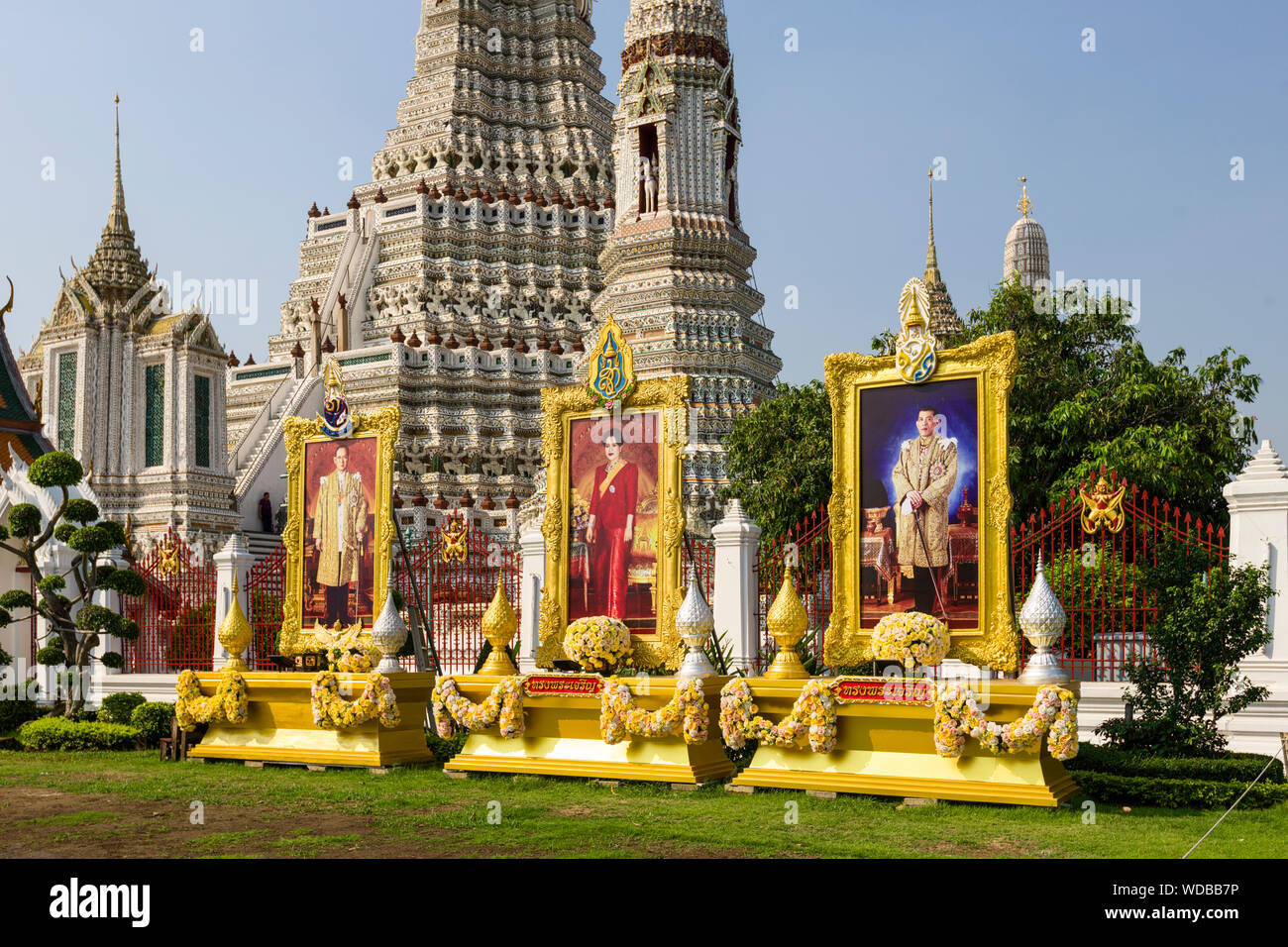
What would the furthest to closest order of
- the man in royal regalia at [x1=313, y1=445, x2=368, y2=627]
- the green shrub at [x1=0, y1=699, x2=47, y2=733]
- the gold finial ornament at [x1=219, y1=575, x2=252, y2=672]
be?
1. the green shrub at [x1=0, y1=699, x2=47, y2=733]
2. the man in royal regalia at [x1=313, y1=445, x2=368, y2=627]
3. the gold finial ornament at [x1=219, y1=575, x2=252, y2=672]

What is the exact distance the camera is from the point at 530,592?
15.6 m

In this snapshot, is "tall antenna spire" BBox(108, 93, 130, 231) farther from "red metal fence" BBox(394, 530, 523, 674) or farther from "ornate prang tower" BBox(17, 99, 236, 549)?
"red metal fence" BBox(394, 530, 523, 674)

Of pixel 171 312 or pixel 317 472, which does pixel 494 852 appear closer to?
pixel 317 472

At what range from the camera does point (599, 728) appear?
11.9m

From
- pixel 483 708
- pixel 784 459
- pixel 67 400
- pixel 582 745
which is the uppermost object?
pixel 67 400

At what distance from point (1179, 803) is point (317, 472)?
1015 cm

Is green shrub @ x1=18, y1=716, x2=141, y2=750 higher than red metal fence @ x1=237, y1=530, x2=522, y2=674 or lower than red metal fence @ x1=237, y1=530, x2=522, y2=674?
lower

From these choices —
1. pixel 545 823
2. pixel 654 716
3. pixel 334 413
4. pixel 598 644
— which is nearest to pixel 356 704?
pixel 598 644

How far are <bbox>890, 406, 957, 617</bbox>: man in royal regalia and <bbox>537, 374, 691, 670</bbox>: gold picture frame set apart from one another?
2226 millimetres

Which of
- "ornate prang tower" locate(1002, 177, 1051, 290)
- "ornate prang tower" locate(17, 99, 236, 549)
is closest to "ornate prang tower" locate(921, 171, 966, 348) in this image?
"ornate prang tower" locate(1002, 177, 1051, 290)

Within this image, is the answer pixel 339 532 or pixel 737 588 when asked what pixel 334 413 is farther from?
pixel 737 588

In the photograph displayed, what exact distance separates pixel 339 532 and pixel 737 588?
4.85 m

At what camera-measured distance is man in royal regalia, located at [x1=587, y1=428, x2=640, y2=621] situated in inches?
507

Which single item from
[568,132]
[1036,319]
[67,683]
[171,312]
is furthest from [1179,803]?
[568,132]
